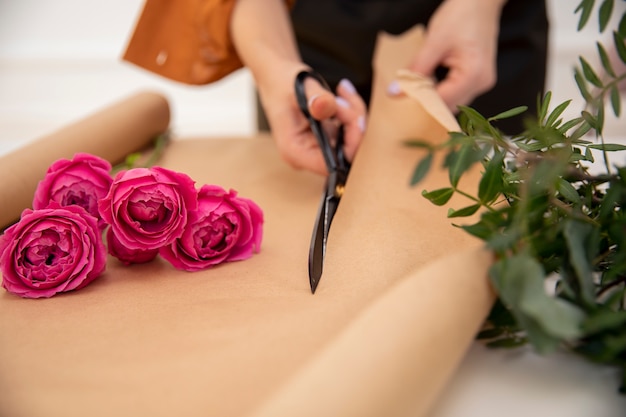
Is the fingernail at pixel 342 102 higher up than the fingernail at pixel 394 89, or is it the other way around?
the fingernail at pixel 394 89

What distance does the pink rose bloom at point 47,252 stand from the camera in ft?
1.47

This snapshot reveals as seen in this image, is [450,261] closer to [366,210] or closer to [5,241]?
[366,210]

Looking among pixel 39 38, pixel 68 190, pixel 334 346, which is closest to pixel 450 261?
pixel 334 346

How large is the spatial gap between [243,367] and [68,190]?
231 millimetres

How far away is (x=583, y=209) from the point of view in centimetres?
42

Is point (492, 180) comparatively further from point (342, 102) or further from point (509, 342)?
point (342, 102)

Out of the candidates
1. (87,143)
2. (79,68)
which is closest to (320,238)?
(87,143)

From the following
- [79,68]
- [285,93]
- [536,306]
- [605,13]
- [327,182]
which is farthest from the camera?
[79,68]

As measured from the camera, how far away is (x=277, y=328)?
1.30ft

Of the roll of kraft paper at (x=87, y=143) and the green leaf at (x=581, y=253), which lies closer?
the green leaf at (x=581, y=253)

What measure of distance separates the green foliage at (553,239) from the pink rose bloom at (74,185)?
27 centimetres

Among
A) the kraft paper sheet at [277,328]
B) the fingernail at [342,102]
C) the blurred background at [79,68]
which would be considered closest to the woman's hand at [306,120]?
the fingernail at [342,102]

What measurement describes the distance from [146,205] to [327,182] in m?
0.23

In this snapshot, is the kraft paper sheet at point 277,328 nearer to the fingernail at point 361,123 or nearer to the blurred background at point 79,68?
the fingernail at point 361,123
